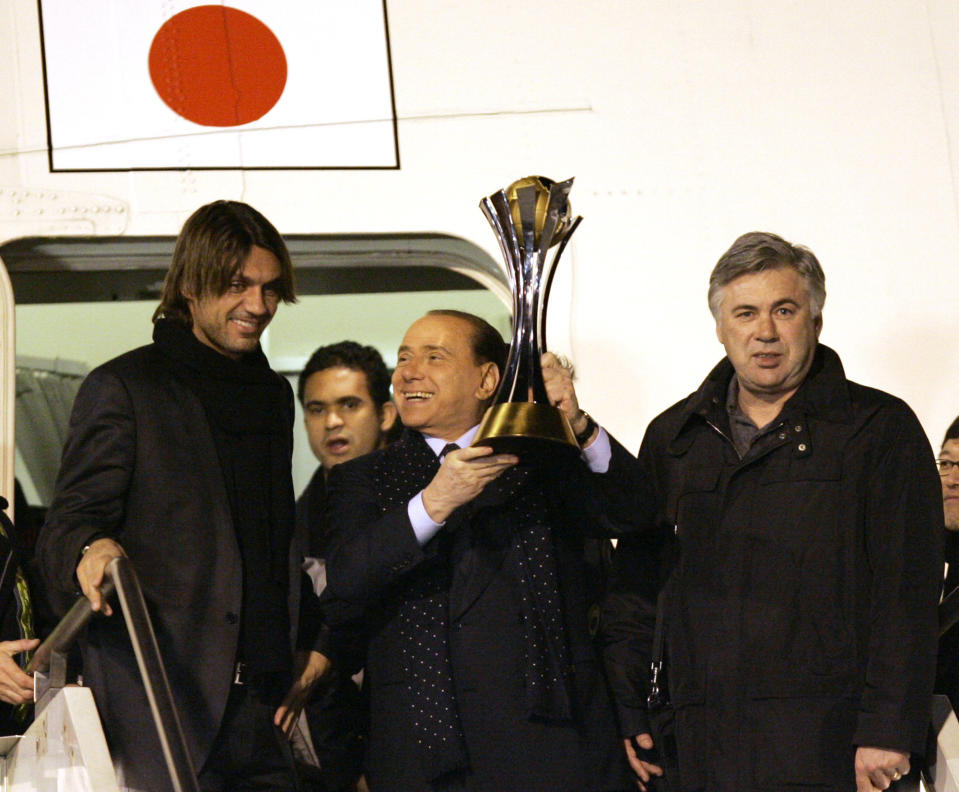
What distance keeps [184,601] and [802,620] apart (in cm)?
112

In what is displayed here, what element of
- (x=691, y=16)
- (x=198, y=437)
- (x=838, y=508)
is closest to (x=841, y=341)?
(x=691, y=16)

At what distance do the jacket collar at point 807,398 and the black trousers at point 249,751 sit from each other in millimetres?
954

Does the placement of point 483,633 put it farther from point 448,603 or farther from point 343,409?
point 343,409

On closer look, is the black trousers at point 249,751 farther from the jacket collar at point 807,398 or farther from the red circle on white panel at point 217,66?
the red circle on white panel at point 217,66

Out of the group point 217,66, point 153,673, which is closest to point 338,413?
point 217,66

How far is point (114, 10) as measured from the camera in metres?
4.07

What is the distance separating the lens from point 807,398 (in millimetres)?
2785

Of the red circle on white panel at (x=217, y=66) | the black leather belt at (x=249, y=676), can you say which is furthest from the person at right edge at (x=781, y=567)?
the red circle on white panel at (x=217, y=66)

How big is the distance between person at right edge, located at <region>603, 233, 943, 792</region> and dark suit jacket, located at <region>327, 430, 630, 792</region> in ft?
0.39

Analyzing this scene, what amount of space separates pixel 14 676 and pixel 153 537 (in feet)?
1.39

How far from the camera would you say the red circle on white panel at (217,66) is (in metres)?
4.07

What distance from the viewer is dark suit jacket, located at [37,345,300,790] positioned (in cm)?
253

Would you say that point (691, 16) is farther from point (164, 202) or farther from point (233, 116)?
point (164, 202)

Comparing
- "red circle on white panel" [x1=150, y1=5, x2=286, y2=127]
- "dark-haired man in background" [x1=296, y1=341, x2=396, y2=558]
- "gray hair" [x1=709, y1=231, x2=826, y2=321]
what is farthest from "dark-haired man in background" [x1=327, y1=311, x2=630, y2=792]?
"red circle on white panel" [x1=150, y1=5, x2=286, y2=127]
